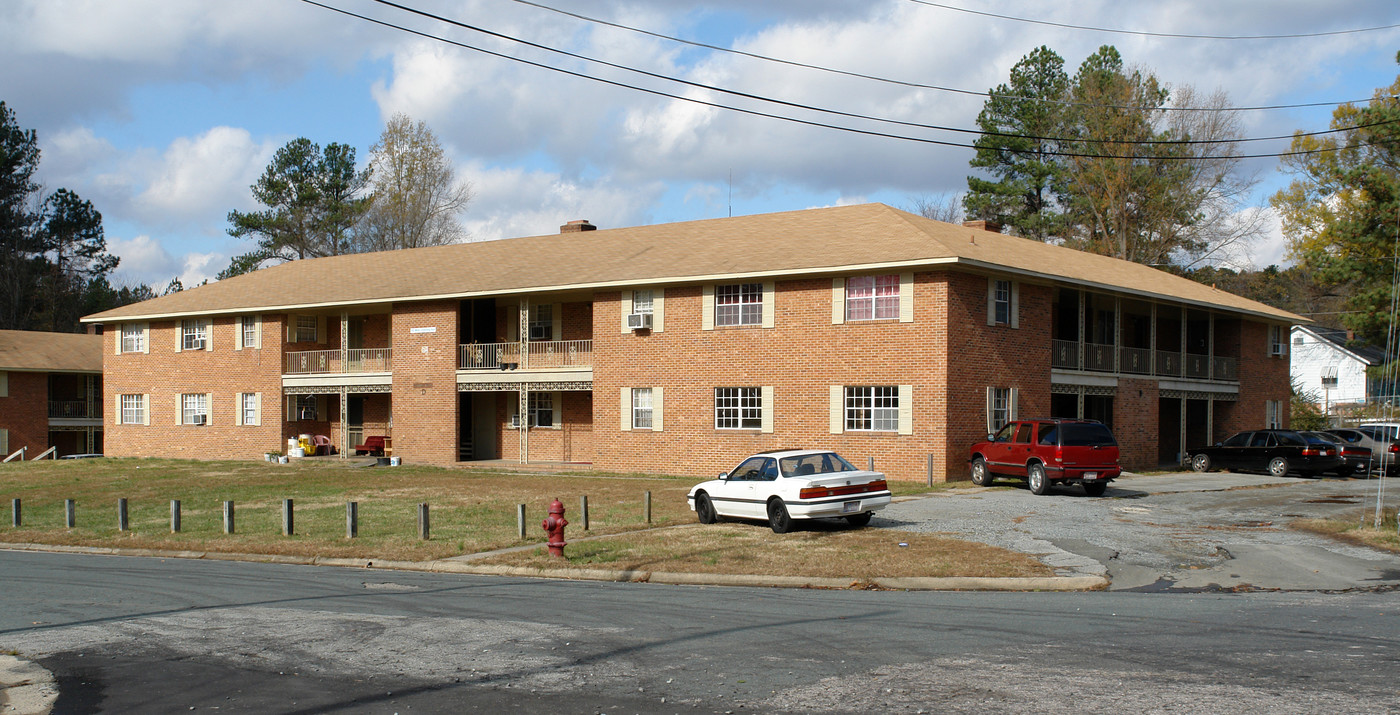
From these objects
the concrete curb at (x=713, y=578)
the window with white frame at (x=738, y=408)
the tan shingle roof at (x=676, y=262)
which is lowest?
the concrete curb at (x=713, y=578)

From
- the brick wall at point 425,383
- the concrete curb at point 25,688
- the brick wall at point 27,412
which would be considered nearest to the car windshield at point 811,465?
the concrete curb at point 25,688

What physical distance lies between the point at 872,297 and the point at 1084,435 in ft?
23.4

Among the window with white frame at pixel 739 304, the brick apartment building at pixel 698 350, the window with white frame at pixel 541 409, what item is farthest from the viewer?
the window with white frame at pixel 541 409

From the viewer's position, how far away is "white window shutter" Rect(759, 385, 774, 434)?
31.3m

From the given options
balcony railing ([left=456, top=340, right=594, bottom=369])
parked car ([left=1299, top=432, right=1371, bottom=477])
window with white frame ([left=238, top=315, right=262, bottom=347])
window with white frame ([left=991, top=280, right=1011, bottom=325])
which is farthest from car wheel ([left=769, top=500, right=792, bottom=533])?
window with white frame ([left=238, top=315, right=262, bottom=347])

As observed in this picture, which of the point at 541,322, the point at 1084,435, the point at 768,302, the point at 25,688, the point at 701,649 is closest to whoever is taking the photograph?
the point at 25,688

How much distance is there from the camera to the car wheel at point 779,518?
18.3 metres

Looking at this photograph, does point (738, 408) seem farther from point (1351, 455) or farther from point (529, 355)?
point (1351, 455)

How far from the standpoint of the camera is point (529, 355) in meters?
37.7

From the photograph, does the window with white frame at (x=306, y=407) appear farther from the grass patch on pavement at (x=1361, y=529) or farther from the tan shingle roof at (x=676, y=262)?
the grass patch on pavement at (x=1361, y=529)

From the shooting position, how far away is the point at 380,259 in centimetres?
4709

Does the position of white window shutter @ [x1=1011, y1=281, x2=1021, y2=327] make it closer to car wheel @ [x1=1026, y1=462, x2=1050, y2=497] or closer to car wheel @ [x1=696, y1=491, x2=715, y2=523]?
car wheel @ [x1=1026, y1=462, x2=1050, y2=497]

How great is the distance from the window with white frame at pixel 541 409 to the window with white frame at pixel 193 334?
49.5ft

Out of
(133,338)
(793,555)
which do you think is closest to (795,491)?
(793,555)
